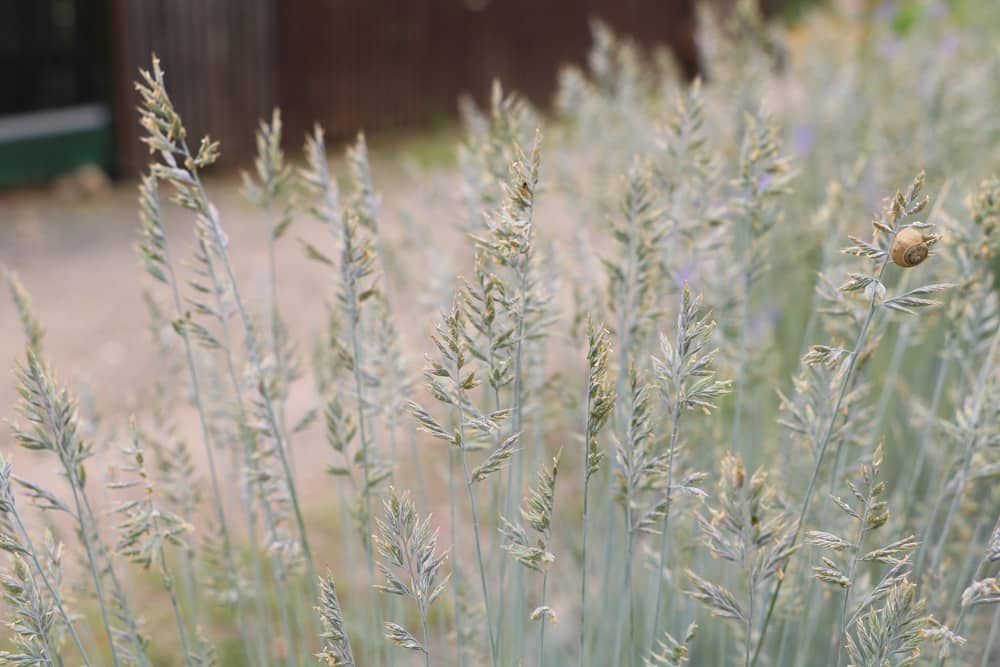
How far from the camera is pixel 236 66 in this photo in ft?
22.9

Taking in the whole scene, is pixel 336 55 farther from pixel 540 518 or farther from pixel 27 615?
pixel 540 518

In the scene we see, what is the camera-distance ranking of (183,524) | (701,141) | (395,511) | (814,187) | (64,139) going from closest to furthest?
(395,511), (183,524), (701,141), (814,187), (64,139)

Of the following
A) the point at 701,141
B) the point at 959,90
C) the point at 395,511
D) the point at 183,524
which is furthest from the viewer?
the point at 959,90

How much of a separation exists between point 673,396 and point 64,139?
20.7 ft

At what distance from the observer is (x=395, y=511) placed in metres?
0.98

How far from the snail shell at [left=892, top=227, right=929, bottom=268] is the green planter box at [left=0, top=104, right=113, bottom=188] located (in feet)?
21.0

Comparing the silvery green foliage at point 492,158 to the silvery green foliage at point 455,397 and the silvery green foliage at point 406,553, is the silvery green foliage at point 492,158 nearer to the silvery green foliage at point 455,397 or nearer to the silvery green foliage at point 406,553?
the silvery green foliage at point 455,397

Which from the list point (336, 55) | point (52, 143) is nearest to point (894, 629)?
point (52, 143)

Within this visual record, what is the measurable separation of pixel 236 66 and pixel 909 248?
663 cm

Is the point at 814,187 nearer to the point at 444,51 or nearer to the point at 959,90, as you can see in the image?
the point at 959,90

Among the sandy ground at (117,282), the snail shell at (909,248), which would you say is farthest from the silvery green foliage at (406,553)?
the sandy ground at (117,282)

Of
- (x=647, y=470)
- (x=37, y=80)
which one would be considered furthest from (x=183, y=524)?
(x=37, y=80)

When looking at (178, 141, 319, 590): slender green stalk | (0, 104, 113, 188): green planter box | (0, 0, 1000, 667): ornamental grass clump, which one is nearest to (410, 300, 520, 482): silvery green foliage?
(0, 0, 1000, 667): ornamental grass clump

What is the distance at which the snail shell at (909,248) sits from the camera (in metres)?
0.99
